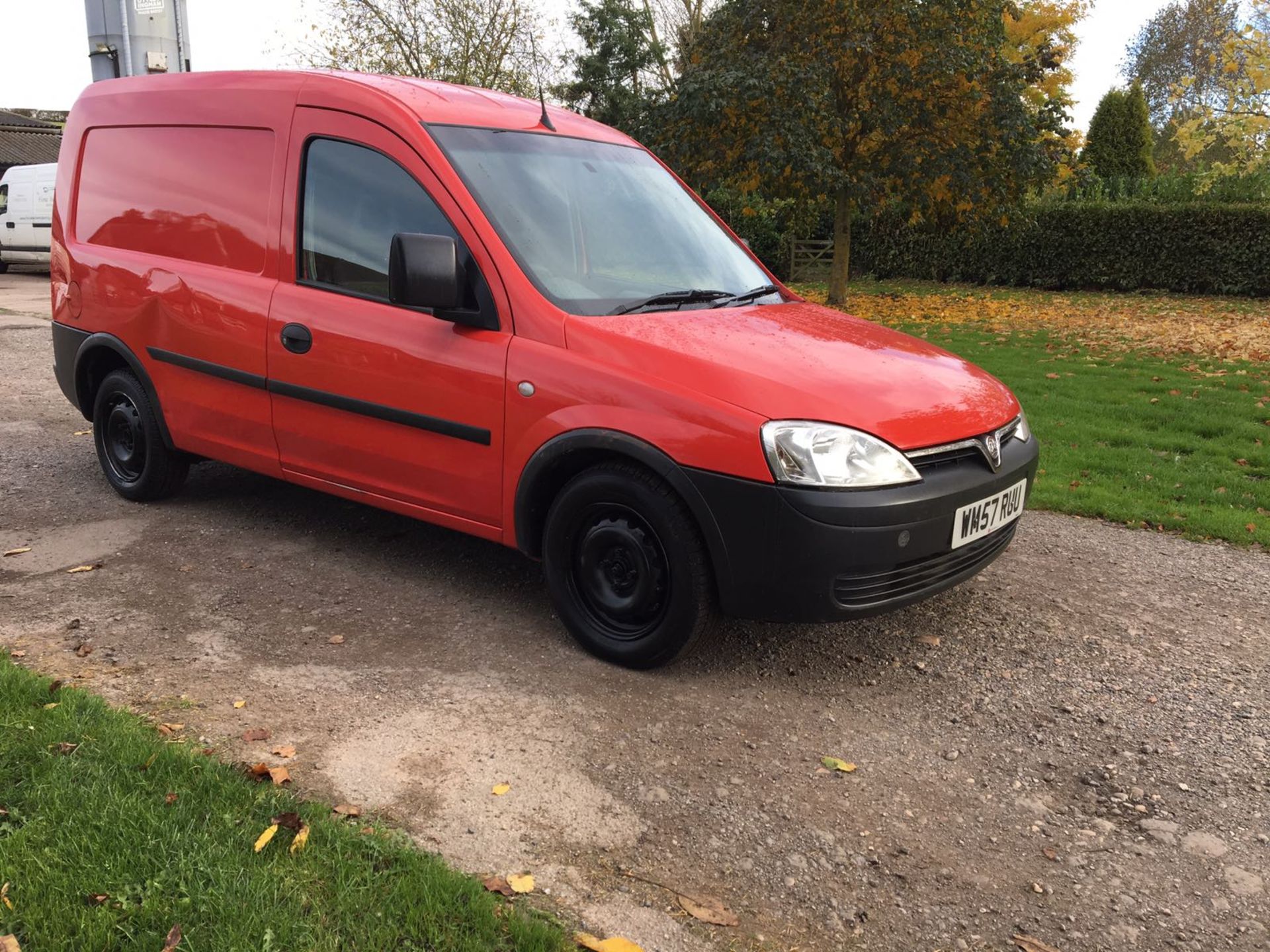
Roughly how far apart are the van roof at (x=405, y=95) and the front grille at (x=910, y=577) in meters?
2.40

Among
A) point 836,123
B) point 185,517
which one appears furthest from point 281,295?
point 836,123

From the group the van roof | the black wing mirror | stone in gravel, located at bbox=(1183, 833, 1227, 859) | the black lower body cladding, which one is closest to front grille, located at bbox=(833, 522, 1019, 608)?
stone in gravel, located at bbox=(1183, 833, 1227, 859)

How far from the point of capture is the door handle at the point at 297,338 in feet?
14.4

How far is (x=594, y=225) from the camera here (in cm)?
427

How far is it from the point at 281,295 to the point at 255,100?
3.05 feet

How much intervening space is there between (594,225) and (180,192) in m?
2.12

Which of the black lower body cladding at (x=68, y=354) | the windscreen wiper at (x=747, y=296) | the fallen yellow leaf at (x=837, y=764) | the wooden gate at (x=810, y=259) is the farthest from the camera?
the wooden gate at (x=810, y=259)

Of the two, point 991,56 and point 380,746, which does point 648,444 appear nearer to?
point 380,746

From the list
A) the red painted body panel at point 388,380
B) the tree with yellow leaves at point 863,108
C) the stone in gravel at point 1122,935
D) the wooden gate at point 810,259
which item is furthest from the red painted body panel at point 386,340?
the wooden gate at point 810,259

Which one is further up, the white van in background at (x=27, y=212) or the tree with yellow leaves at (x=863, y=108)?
the tree with yellow leaves at (x=863, y=108)

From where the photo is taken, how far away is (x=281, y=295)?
452 centimetres

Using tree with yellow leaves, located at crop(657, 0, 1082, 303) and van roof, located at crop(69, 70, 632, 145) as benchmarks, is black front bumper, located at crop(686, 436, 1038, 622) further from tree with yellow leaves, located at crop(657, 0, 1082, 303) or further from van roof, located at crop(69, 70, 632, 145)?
tree with yellow leaves, located at crop(657, 0, 1082, 303)

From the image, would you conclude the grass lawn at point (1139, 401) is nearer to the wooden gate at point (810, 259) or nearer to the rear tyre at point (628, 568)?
the rear tyre at point (628, 568)

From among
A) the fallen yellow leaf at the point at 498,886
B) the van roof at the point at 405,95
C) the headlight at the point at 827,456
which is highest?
the van roof at the point at 405,95
